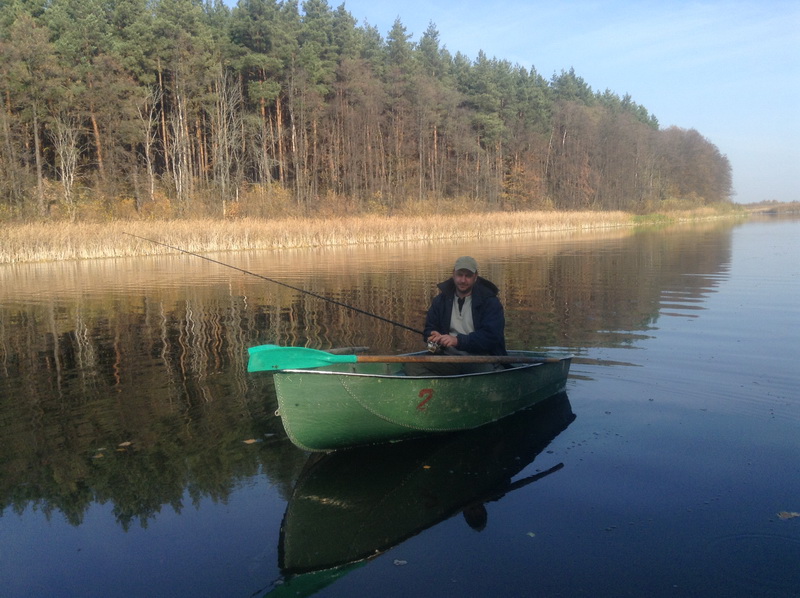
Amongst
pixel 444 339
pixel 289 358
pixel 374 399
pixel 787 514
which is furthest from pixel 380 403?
pixel 787 514

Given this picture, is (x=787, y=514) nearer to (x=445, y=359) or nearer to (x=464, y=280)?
(x=445, y=359)

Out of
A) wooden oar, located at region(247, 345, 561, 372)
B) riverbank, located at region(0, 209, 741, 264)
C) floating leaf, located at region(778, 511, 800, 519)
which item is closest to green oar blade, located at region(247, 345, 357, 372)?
wooden oar, located at region(247, 345, 561, 372)

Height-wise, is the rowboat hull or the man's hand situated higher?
the man's hand

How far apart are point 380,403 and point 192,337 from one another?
6204mm

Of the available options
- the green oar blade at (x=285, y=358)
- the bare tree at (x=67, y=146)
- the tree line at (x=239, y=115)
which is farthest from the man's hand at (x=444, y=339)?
the bare tree at (x=67, y=146)

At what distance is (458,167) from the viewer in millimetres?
53344

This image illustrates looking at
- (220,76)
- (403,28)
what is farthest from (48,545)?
(403,28)

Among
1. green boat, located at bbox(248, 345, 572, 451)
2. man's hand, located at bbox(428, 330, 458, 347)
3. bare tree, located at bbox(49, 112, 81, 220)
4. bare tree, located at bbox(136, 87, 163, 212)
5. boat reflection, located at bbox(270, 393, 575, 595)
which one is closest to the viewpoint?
boat reflection, located at bbox(270, 393, 575, 595)

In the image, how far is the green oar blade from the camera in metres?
4.52

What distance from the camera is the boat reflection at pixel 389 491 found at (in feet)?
13.1

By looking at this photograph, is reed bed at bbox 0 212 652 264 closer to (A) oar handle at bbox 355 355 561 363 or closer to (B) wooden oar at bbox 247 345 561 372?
(A) oar handle at bbox 355 355 561 363

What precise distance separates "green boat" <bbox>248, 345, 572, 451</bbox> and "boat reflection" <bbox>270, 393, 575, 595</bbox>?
17 cm

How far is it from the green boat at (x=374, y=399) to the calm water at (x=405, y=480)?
0.23 meters

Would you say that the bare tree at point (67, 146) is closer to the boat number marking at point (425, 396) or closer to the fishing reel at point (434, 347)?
the fishing reel at point (434, 347)
